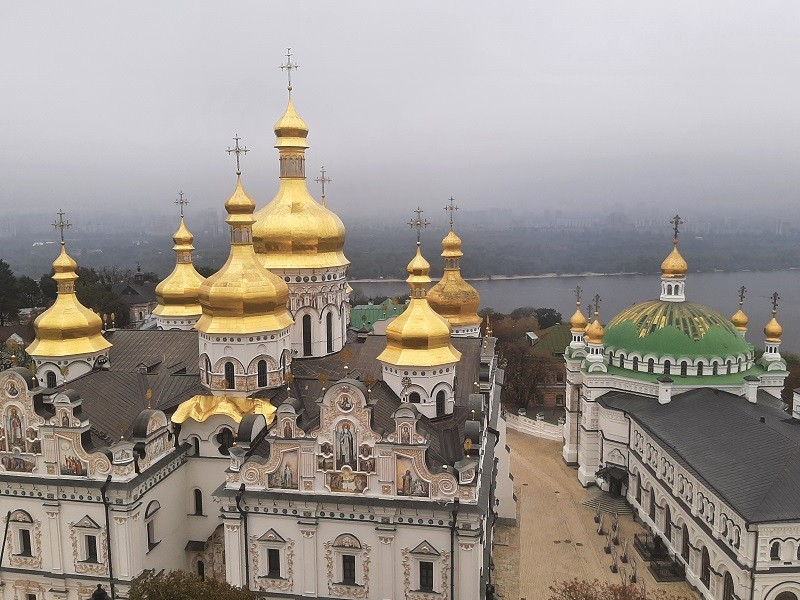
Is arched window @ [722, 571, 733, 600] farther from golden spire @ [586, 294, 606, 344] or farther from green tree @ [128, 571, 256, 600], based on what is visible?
green tree @ [128, 571, 256, 600]

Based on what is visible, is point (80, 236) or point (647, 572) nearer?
point (647, 572)

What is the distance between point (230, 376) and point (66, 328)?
5274mm

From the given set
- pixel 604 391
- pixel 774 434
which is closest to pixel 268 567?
pixel 774 434

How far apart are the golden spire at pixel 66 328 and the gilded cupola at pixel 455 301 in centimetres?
1117

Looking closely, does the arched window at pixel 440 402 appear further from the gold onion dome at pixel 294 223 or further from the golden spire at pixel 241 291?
the gold onion dome at pixel 294 223

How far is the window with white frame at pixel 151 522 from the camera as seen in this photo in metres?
14.0

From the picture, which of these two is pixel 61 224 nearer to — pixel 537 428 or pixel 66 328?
pixel 66 328

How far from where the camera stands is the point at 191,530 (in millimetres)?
15453

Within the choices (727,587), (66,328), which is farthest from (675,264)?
(66,328)

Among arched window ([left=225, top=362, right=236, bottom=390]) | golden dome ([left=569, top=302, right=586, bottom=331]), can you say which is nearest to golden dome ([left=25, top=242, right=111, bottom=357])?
arched window ([left=225, top=362, right=236, bottom=390])

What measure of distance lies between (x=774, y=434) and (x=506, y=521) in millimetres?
7825

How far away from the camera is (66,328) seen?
58.1 feet

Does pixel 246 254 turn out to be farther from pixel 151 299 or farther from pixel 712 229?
pixel 712 229

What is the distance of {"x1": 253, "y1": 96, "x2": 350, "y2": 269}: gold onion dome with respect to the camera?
717 inches
